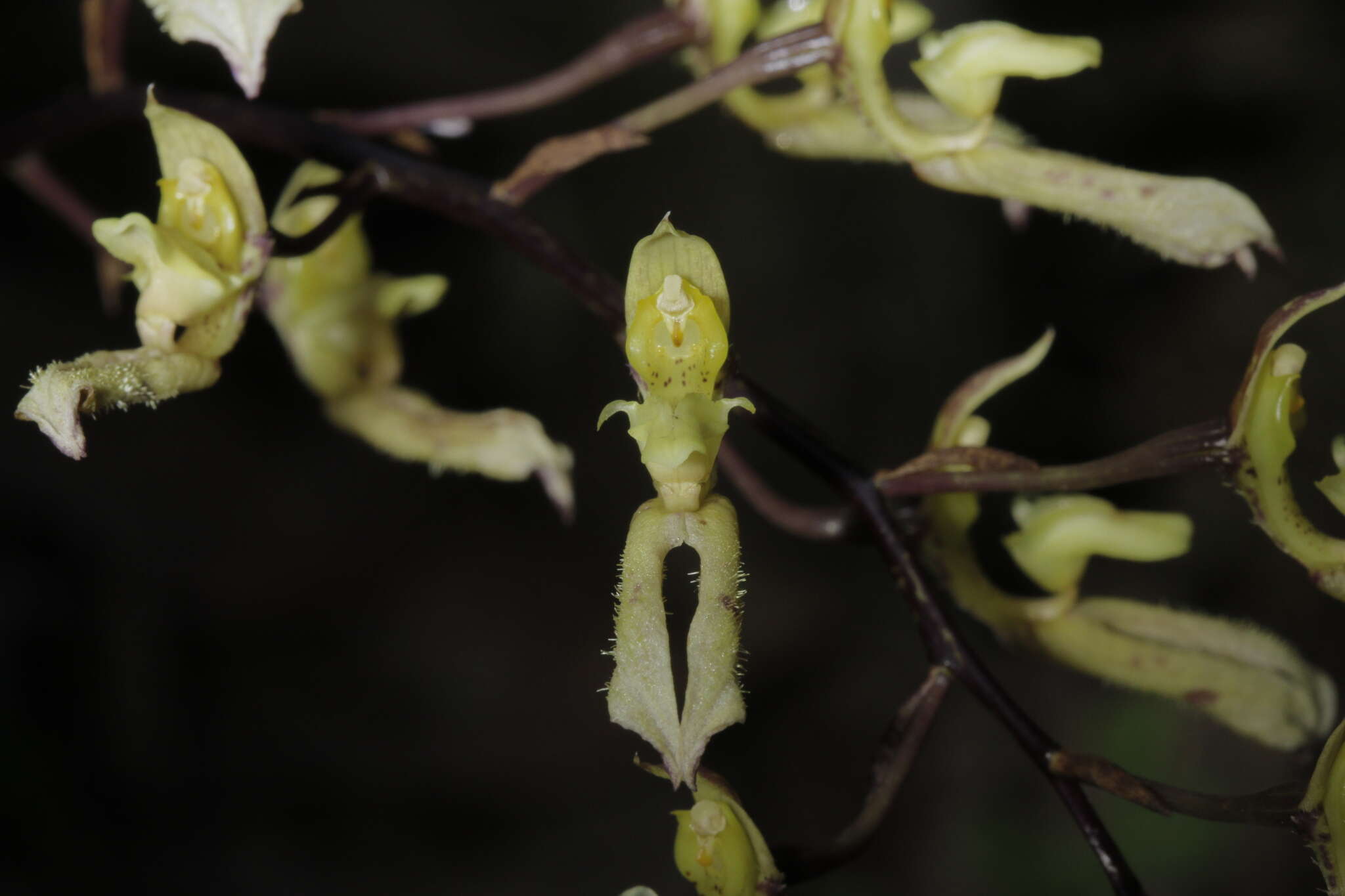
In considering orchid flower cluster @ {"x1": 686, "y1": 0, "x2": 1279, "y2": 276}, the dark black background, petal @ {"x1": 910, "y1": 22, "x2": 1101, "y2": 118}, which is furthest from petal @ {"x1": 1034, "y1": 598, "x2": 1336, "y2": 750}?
the dark black background

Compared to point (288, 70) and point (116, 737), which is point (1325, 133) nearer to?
point (288, 70)

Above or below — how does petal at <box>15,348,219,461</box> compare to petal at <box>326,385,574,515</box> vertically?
below

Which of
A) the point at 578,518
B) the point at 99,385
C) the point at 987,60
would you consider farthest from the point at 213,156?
the point at 578,518

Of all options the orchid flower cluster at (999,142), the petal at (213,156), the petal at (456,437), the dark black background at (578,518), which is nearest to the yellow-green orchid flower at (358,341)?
the petal at (456,437)

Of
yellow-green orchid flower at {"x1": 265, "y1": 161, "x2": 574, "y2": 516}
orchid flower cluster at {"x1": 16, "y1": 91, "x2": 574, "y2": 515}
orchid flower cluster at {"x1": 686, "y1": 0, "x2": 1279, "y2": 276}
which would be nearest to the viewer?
orchid flower cluster at {"x1": 16, "y1": 91, "x2": 574, "y2": 515}

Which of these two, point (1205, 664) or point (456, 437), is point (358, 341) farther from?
point (1205, 664)

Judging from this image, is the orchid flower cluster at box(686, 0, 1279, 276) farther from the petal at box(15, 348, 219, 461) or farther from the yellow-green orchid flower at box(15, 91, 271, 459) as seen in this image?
the petal at box(15, 348, 219, 461)

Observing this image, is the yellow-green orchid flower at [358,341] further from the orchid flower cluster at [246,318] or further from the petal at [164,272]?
the petal at [164,272]

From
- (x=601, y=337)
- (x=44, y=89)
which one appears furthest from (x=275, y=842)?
(x=44, y=89)

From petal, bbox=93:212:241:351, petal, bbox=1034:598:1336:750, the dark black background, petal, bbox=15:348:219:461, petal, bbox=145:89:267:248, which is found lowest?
petal, bbox=1034:598:1336:750
